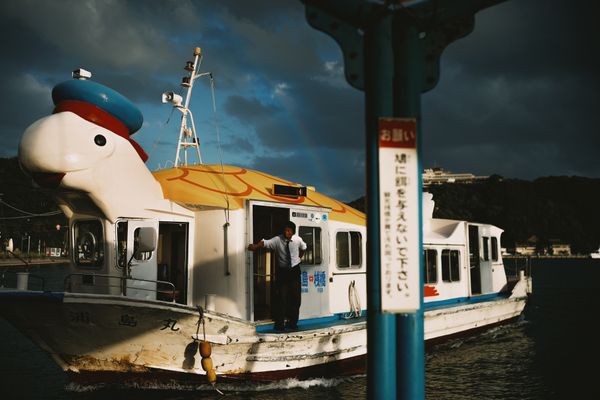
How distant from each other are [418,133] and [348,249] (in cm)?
853

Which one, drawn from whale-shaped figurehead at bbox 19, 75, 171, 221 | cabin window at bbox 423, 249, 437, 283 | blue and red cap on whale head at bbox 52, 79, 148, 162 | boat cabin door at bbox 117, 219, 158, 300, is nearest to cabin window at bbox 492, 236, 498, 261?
cabin window at bbox 423, 249, 437, 283

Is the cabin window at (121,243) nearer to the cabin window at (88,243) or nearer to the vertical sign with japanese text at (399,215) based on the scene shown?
the cabin window at (88,243)

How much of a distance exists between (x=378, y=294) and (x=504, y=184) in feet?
537

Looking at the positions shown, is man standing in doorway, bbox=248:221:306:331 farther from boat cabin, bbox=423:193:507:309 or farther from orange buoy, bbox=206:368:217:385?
boat cabin, bbox=423:193:507:309

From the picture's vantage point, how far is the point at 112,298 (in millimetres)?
8094

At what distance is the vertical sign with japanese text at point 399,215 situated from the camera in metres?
3.55

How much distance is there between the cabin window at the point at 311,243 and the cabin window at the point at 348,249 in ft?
2.88

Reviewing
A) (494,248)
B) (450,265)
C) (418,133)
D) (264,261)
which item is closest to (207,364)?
(264,261)

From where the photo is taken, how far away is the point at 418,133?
11.9 ft

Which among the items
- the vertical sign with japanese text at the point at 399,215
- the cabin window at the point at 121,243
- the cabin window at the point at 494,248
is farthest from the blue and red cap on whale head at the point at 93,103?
the cabin window at the point at 494,248

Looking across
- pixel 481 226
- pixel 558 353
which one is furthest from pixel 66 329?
pixel 558 353

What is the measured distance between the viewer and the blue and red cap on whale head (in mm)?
8773

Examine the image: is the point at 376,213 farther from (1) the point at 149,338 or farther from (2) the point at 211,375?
(1) the point at 149,338

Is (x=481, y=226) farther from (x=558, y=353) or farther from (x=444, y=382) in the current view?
(x=444, y=382)
